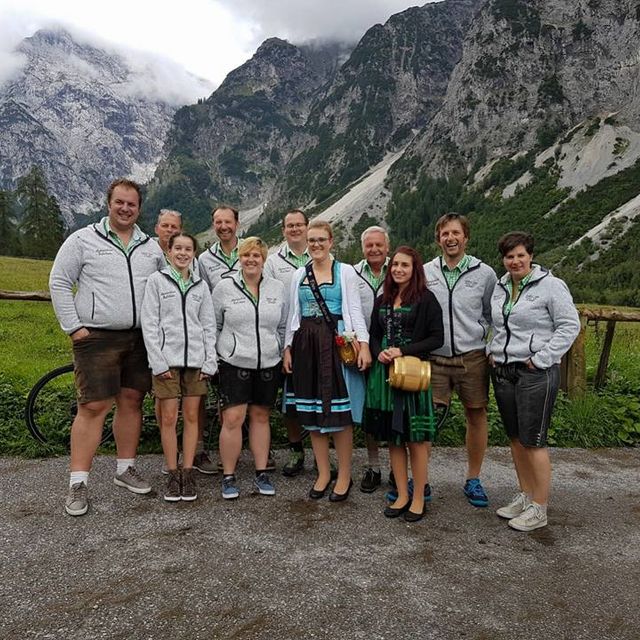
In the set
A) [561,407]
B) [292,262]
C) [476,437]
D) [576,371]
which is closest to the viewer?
[476,437]

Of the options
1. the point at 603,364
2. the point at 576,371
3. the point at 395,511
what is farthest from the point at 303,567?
the point at 603,364

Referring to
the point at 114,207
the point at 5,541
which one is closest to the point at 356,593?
the point at 5,541

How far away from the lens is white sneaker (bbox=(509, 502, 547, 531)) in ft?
14.9

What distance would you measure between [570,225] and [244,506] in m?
122

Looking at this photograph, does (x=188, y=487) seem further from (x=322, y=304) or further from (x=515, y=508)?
(x=515, y=508)

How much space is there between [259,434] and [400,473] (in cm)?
141

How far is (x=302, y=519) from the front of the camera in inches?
182

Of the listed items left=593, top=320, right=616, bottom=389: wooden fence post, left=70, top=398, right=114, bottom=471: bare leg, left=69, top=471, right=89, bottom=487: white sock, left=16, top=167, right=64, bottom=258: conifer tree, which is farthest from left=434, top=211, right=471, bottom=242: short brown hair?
left=16, top=167, right=64, bottom=258: conifer tree

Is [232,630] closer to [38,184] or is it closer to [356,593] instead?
[356,593]

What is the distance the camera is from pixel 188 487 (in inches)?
196

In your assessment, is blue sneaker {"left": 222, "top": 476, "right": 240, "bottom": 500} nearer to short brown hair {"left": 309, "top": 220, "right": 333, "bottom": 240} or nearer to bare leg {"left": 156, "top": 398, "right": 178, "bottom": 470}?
bare leg {"left": 156, "top": 398, "right": 178, "bottom": 470}

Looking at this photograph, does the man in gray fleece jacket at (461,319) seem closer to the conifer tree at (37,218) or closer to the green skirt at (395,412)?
the green skirt at (395,412)

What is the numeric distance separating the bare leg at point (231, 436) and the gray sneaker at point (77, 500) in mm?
1217

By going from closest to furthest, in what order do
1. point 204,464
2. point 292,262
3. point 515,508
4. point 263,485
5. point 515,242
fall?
point 515,242, point 515,508, point 263,485, point 204,464, point 292,262
